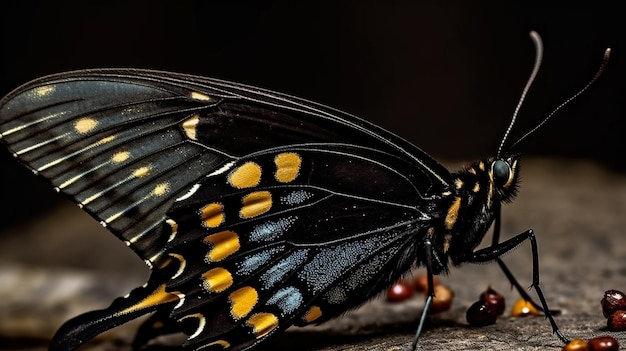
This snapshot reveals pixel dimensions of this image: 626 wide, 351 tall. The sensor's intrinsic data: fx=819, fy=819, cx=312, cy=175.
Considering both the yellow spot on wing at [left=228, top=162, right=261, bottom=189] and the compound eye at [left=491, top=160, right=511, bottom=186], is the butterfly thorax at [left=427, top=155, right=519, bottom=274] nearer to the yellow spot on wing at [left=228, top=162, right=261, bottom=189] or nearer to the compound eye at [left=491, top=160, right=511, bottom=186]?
the compound eye at [left=491, top=160, right=511, bottom=186]

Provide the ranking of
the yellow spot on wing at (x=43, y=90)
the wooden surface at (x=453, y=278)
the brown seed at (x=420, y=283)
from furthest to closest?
the brown seed at (x=420, y=283) → the wooden surface at (x=453, y=278) → the yellow spot on wing at (x=43, y=90)

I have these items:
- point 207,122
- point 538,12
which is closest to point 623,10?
point 538,12

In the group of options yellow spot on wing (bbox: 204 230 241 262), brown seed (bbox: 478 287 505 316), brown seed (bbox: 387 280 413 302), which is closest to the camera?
yellow spot on wing (bbox: 204 230 241 262)

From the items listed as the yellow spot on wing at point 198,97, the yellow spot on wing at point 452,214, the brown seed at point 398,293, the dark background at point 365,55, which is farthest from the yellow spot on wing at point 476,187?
the dark background at point 365,55

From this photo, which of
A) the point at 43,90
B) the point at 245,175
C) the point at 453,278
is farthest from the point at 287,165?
the point at 453,278

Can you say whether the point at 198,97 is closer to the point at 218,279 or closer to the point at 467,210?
the point at 218,279

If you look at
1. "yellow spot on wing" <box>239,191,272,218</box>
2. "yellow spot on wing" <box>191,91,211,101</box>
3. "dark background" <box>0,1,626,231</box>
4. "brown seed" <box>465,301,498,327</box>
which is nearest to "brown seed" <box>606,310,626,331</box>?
"brown seed" <box>465,301,498,327</box>

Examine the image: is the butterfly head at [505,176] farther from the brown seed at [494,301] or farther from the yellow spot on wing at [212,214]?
the yellow spot on wing at [212,214]
